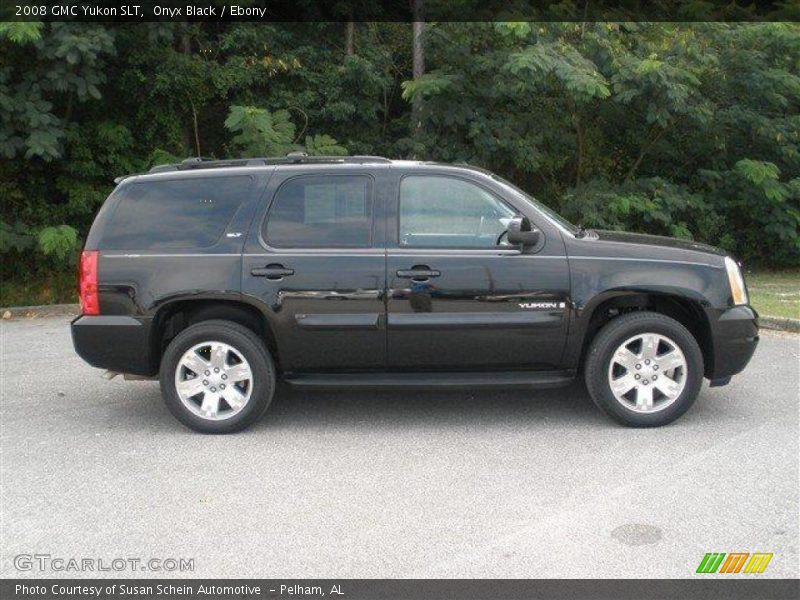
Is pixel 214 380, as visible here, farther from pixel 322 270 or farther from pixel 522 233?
pixel 522 233

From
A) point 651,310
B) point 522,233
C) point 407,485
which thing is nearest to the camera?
→ point 407,485

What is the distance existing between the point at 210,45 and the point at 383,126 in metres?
3.05

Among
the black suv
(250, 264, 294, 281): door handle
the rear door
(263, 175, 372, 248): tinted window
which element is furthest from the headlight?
(250, 264, 294, 281): door handle

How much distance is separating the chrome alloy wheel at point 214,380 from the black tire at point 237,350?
0.09 ft

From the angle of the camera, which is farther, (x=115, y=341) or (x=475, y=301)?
(x=115, y=341)

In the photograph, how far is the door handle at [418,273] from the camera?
590cm

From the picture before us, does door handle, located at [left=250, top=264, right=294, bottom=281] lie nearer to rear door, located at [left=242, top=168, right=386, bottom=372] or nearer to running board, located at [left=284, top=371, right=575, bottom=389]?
rear door, located at [left=242, top=168, right=386, bottom=372]

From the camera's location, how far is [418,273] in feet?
19.4

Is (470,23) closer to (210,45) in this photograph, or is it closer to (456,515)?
(210,45)

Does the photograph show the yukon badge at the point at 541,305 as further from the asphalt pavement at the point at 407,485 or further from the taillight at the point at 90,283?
the taillight at the point at 90,283

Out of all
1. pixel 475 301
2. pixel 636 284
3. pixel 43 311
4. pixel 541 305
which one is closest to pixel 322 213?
pixel 475 301

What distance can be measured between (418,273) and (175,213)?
5.93ft

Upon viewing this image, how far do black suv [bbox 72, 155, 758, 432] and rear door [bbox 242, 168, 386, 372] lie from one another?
0.03 ft

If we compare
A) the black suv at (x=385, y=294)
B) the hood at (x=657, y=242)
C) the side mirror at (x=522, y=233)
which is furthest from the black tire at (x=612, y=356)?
the side mirror at (x=522, y=233)
